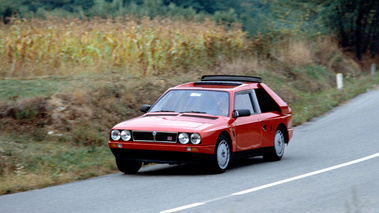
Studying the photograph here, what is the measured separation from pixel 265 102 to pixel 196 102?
1.90 m

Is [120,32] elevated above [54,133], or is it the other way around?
[120,32]

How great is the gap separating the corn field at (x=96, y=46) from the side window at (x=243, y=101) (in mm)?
7438

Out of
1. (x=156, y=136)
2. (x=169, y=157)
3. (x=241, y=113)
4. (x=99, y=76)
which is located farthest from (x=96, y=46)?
(x=169, y=157)

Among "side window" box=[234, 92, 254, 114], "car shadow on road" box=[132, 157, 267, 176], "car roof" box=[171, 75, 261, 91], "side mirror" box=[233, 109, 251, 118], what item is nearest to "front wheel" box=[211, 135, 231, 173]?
"car shadow on road" box=[132, 157, 267, 176]

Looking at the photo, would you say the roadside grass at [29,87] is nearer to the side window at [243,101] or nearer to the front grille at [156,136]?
the front grille at [156,136]

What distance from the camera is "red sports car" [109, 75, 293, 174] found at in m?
9.86

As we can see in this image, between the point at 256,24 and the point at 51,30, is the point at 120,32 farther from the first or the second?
the point at 256,24

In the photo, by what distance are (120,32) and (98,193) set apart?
38.2ft

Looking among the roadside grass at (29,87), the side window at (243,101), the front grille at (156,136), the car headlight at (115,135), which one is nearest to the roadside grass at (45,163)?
the car headlight at (115,135)

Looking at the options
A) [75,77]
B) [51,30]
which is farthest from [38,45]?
[75,77]

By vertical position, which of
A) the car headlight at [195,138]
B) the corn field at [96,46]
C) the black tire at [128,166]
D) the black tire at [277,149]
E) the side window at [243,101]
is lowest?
the black tire at [277,149]

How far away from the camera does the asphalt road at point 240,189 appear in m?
7.61

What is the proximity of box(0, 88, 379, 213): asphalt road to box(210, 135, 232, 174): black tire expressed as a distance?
158 mm

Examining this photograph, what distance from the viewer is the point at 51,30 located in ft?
61.8
